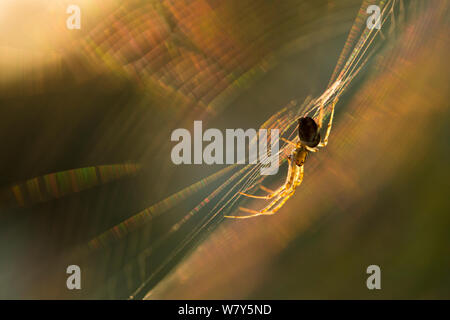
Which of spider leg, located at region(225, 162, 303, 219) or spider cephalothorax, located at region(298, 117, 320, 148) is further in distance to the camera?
spider leg, located at region(225, 162, 303, 219)

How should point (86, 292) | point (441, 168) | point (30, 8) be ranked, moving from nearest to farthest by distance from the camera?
1. point (30, 8)
2. point (86, 292)
3. point (441, 168)

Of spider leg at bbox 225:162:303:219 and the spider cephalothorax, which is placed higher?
the spider cephalothorax

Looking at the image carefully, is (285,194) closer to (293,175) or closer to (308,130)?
(293,175)

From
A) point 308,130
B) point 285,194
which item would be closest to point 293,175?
point 285,194

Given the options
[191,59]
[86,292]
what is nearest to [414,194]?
[191,59]

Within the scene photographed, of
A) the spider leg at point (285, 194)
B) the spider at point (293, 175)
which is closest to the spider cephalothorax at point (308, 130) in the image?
the spider at point (293, 175)

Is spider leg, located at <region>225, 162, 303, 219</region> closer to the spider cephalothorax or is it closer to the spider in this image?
the spider

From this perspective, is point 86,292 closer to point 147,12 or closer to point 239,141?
point 239,141

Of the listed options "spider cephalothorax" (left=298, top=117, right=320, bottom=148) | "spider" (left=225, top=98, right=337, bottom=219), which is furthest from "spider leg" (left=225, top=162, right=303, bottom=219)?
"spider cephalothorax" (left=298, top=117, right=320, bottom=148)
